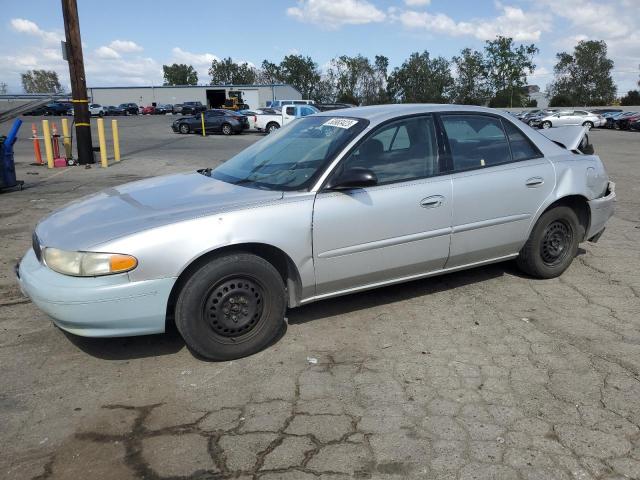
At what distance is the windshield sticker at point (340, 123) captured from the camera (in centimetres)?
405

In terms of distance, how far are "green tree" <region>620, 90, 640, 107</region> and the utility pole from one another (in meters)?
61.9

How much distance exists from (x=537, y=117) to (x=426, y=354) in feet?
127

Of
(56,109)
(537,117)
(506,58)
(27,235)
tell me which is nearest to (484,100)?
(506,58)

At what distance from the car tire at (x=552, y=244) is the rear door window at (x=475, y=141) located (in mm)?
702

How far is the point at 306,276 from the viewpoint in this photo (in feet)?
11.8

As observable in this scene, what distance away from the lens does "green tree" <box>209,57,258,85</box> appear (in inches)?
4594

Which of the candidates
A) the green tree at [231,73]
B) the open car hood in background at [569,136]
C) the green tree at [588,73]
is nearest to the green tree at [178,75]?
the green tree at [231,73]

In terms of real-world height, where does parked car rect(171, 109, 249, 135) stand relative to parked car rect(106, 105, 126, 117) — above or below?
below

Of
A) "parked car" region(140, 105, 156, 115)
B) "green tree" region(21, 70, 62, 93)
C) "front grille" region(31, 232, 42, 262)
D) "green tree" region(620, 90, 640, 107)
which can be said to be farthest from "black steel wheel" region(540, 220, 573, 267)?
"green tree" region(21, 70, 62, 93)

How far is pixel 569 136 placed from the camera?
5.36m

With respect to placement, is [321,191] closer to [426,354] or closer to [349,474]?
[426,354]

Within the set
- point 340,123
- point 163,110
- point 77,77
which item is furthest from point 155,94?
point 340,123

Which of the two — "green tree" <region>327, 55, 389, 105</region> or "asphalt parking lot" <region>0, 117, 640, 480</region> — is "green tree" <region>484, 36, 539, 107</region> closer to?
"green tree" <region>327, 55, 389, 105</region>

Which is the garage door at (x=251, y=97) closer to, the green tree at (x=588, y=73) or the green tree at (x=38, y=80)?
the green tree at (x=588, y=73)
